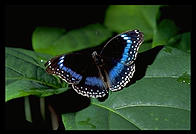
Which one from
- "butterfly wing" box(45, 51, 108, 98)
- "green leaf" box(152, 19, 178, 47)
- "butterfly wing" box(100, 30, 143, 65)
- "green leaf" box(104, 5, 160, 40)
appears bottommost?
"butterfly wing" box(45, 51, 108, 98)

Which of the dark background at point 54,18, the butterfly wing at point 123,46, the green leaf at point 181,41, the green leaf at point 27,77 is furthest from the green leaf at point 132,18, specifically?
the green leaf at point 27,77

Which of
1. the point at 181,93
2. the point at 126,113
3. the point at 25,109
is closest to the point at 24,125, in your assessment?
the point at 25,109

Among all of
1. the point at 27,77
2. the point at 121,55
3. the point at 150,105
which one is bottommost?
the point at 150,105

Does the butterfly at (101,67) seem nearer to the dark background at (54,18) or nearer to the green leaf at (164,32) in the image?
the green leaf at (164,32)

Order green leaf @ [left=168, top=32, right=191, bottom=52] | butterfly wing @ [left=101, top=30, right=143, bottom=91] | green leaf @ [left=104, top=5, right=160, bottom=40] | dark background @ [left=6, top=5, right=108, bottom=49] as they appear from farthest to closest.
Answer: green leaf @ [left=104, top=5, right=160, bottom=40]
dark background @ [left=6, top=5, right=108, bottom=49]
green leaf @ [left=168, top=32, right=191, bottom=52]
butterfly wing @ [left=101, top=30, right=143, bottom=91]

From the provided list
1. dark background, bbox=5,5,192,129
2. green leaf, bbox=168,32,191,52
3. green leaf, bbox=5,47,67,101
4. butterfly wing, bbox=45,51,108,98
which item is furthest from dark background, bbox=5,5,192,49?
butterfly wing, bbox=45,51,108,98

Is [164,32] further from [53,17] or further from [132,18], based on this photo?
[53,17]

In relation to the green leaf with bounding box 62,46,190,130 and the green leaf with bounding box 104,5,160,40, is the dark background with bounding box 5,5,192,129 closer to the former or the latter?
the green leaf with bounding box 104,5,160,40

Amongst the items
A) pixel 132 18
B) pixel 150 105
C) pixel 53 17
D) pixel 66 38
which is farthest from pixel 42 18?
pixel 150 105
